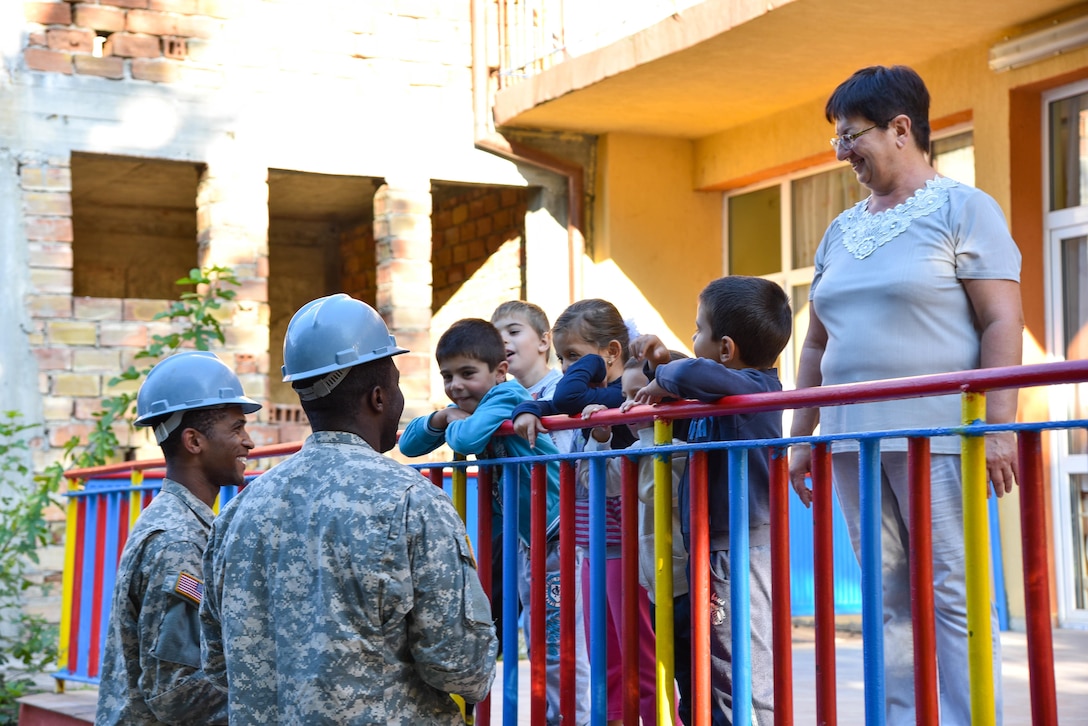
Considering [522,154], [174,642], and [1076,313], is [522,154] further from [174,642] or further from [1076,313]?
[174,642]

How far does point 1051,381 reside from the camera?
244cm

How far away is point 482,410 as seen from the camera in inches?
158

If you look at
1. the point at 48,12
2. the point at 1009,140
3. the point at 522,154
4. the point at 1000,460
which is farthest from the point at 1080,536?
the point at 48,12

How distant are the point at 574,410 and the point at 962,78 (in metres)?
5.39

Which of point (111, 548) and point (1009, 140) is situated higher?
point (1009, 140)

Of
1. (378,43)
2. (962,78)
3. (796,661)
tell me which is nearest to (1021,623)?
(796,661)

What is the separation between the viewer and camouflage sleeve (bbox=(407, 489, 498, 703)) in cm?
282

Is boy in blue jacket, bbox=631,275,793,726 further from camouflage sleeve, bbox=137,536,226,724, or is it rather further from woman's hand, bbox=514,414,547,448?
camouflage sleeve, bbox=137,536,226,724

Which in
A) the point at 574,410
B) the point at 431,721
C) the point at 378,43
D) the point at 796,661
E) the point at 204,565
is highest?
the point at 378,43

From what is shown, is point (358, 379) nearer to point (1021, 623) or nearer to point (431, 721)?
point (431, 721)

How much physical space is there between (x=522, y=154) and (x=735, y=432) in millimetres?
7260

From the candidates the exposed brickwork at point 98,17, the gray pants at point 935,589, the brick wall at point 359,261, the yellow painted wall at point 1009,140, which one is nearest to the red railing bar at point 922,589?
the gray pants at point 935,589

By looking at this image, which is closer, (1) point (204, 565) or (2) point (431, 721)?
(2) point (431, 721)

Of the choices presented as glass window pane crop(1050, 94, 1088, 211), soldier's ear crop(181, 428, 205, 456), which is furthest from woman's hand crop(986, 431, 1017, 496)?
glass window pane crop(1050, 94, 1088, 211)
